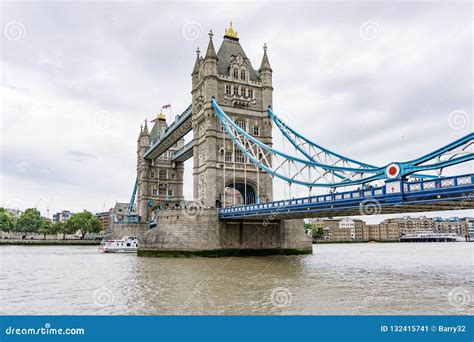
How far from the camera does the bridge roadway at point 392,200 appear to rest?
1801 cm

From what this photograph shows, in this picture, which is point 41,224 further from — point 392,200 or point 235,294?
point 235,294

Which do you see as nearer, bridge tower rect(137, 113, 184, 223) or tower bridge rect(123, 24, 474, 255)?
tower bridge rect(123, 24, 474, 255)

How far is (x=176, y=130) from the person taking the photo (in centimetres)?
5391

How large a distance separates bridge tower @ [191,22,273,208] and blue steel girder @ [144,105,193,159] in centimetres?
460

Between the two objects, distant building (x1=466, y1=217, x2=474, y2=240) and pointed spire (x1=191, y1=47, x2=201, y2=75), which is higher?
pointed spire (x1=191, y1=47, x2=201, y2=75)

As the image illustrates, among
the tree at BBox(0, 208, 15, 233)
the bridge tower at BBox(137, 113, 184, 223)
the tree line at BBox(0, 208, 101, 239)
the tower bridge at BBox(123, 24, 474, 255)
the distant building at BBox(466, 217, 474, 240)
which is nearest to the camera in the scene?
the tower bridge at BBox(123, 24, 474, 255)

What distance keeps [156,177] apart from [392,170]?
56.3 metres

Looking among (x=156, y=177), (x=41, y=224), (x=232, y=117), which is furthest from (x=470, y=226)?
(x=232, y=117)

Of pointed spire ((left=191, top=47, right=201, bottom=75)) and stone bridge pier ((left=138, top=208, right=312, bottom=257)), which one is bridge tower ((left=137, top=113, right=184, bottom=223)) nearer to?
pointed spire ((left=191, top=47, right=201, bottom=75))

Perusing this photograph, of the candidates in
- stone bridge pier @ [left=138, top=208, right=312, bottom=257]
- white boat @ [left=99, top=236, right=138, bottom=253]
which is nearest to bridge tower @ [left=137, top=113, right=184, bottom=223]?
white boat @ [left=99, top=236, right=138, bottom=253]

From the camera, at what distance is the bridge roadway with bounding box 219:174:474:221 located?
18.0 m

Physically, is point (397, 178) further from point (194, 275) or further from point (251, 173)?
point (251, 173)

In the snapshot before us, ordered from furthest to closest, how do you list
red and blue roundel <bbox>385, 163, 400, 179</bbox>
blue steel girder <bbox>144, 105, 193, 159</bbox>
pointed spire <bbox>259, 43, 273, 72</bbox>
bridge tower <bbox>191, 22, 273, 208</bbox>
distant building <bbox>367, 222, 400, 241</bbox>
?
distant building <bbox>367, 222, 400, 241</bbox> < blue steel girder <bbox>144, 105, 193, 159</bbox> < pointed spire <bbox>259, 43, 273, 72</bbox> < bridge tower <bbox>191, 22, 273, 208</bbox> < red and blue roundel <bbox>385, 163, 400, 179</bbox>

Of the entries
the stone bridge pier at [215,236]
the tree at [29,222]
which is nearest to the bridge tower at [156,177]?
the tree at [29,222]
